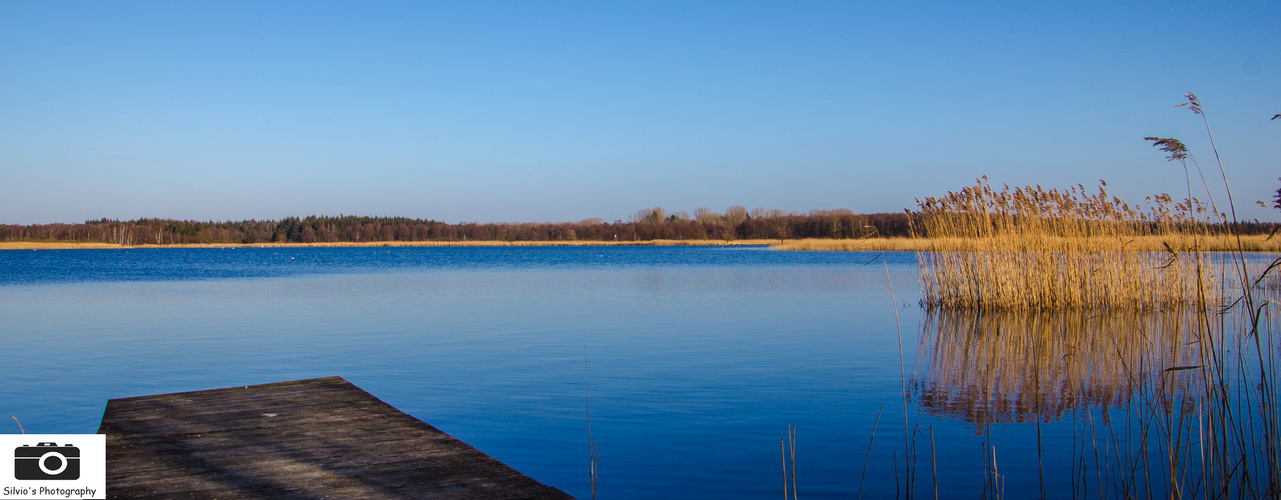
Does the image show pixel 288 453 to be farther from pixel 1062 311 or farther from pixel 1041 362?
pixel 1062 311

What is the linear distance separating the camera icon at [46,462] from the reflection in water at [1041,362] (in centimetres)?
330

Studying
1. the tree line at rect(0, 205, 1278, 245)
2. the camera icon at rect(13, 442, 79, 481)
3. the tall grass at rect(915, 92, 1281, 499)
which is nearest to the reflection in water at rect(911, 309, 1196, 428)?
the tall grass at rect(915, 92, 1281, 499)

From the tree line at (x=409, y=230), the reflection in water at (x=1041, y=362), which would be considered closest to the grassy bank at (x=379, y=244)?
the tree line at (x=409, y=230)

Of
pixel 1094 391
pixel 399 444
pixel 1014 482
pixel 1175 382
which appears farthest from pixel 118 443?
pixel 1175 382

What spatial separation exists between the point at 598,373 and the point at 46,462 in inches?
185

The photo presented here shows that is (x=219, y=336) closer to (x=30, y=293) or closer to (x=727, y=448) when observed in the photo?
(x=727, y=448)

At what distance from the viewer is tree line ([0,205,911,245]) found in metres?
75.6

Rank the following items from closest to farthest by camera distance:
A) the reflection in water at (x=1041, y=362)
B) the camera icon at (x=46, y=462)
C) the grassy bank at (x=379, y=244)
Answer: the camera icon at (x=46, y=462), the reflection in water at (x=1041, y=362), the grassy bank at (x=379, y=244)

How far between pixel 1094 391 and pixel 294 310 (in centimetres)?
1110

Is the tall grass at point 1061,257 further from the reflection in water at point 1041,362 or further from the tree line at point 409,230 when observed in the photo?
the tree line at point 409,230

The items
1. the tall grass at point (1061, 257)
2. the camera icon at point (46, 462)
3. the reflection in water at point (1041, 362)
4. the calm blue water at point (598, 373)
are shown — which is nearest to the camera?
the camera icon at point (46, 462)

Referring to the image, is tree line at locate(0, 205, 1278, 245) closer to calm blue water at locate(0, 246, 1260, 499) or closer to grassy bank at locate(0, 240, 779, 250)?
grassy bank at locate(0, 240, 779, 250)

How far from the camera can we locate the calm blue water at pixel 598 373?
4.33 m

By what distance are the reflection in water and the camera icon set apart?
10.8ft
